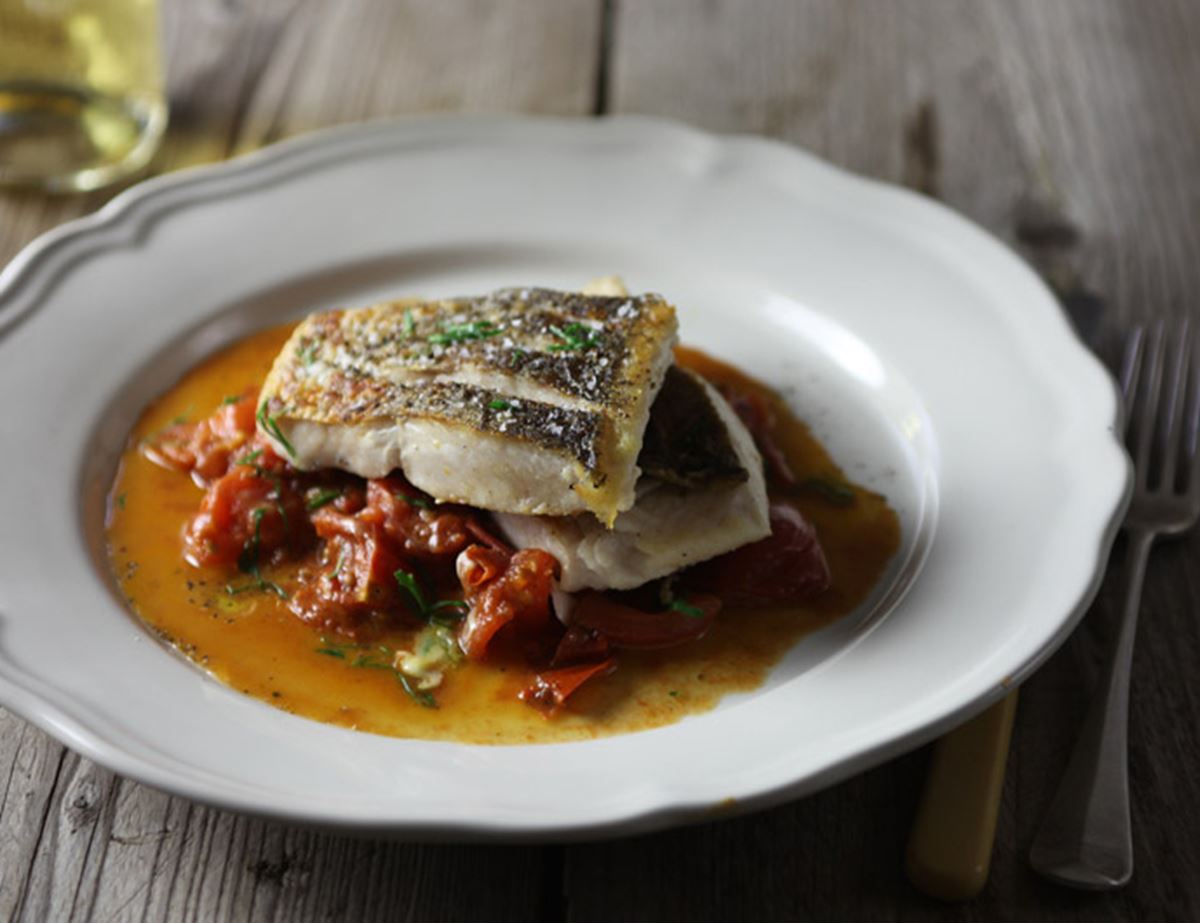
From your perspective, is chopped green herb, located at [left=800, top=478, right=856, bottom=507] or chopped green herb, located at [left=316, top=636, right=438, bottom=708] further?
chopped green herb, located at [left=800, top=478, right=856, bottom=507]

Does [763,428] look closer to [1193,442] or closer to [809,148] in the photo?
[1193,442]

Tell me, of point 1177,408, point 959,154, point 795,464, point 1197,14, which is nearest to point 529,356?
point 795,464

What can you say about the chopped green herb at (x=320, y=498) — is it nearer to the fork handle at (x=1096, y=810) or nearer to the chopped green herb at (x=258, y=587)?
the chopped green herb at (x=258, y=587)

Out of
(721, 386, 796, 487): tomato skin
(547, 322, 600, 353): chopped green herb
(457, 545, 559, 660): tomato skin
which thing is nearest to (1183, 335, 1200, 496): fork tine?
(721, 386, 796, 487): tomato skin

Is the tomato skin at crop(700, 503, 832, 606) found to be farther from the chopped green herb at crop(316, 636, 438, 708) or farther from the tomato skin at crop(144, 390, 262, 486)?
the tomato skin at crop(144, 390, 262, 486)

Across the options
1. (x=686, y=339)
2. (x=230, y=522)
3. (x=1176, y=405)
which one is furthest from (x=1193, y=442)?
(x=230, y=522)

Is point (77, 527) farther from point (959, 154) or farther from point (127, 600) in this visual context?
point (959, 154)
